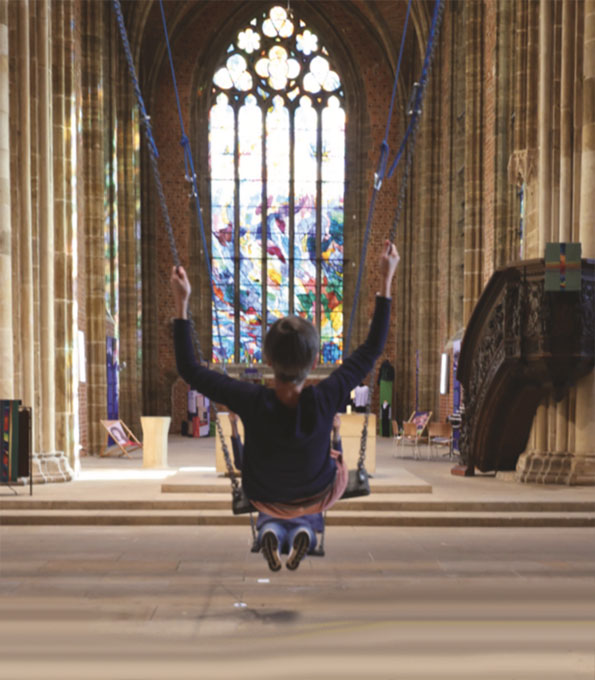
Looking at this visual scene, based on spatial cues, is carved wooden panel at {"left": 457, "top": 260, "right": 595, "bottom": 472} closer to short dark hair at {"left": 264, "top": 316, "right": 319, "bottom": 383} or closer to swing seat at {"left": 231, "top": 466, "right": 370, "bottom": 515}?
swing seat at {"left": 231, "top": 466, "right": 370, "bottom": 515}

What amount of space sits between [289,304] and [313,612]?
21.1m

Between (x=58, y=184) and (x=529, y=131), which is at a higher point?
(x=529, y=131)

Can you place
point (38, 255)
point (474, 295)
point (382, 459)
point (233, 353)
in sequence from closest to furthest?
point (38, 255), point (382, 459), point (474, 295), point (233, 353)

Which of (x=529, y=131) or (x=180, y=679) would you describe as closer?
(x=180, y=679)

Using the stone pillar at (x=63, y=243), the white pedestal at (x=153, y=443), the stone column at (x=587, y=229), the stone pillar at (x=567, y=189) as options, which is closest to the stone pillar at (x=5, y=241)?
the stone pillar at (x=63, y=243)

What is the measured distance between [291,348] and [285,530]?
953 mm

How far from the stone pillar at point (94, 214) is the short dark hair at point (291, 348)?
1413 centimetres

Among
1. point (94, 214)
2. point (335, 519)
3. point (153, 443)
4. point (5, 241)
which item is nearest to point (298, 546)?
point (335, 519)

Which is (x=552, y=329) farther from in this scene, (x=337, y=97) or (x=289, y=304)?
(x=337, y=97)

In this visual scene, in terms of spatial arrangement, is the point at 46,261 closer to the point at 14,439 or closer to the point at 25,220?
the point at 25,220

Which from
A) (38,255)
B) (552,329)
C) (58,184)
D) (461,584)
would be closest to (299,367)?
(461,584)

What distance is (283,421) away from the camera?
11.2 feet

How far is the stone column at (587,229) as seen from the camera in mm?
11094

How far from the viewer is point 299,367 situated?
11.3ft
